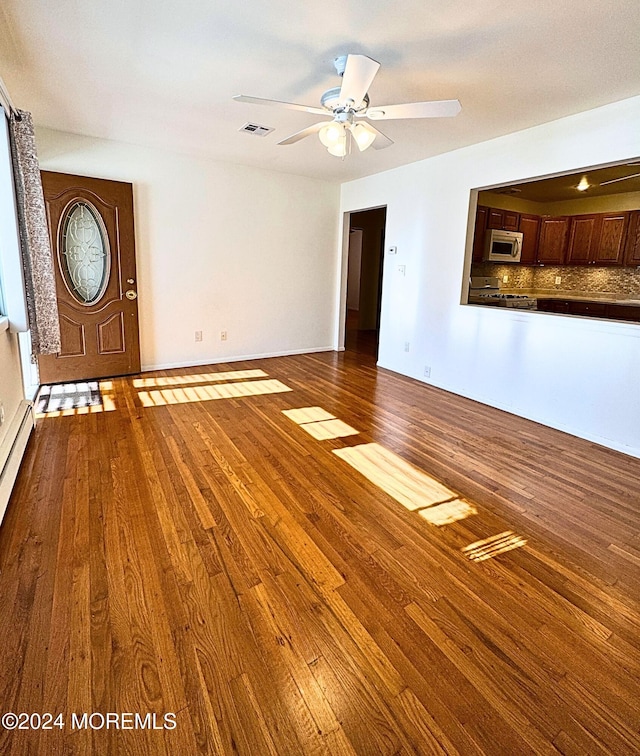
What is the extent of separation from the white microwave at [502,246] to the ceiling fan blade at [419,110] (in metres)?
3.23

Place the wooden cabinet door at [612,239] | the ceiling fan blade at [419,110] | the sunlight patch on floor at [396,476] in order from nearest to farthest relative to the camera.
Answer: the ceiling fan blade at [419,110] → the sunlight patch on floor at [396,476] → the wooden cabinet door at [612,239]

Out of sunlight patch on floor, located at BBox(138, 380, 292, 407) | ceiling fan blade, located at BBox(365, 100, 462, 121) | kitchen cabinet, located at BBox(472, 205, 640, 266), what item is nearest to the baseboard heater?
sunlight patch on floor, located at BBox(138, 380, 292, 407)

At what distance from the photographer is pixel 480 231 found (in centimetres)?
536

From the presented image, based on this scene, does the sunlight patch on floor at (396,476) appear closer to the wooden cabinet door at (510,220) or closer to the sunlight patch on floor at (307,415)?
the sunlight patch on floor at (307,415)

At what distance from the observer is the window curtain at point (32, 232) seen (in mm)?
3010

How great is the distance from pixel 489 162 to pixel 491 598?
3.90 meters

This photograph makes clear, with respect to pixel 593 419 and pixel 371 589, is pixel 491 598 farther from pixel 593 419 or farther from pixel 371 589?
pixel 593 419

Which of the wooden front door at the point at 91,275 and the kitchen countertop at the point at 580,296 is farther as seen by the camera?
the kitchen countertop at the point at 580,296

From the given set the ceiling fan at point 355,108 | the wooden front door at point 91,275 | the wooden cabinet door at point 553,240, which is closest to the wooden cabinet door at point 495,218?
the wooden cabinet door at point 553,240

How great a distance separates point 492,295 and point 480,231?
3.51 ft

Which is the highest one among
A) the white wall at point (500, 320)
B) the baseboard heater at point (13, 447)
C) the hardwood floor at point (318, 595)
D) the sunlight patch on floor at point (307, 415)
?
the white wall at point (500, 320)

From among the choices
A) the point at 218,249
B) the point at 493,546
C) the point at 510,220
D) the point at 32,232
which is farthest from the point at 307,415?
the point at 510,220

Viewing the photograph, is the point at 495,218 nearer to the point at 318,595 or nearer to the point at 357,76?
the point at 357,76

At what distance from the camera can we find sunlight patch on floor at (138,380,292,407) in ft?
13.6
